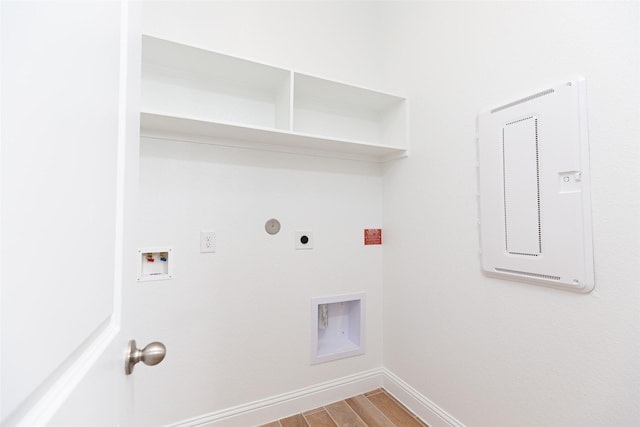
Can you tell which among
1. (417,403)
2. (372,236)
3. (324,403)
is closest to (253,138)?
(372,236)

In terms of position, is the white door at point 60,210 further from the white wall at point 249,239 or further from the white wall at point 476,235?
the white wall at point 476,235

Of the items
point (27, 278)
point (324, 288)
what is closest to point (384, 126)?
point (324, 288)

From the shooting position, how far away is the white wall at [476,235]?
0.89 metres

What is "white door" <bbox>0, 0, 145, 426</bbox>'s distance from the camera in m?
0.19

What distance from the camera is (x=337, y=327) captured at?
6.48ft

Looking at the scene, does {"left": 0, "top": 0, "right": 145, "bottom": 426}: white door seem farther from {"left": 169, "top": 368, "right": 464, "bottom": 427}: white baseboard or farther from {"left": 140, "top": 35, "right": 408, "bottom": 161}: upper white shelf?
{"left": 169, "top": 368, "right": 464, "bottom": 427}: white baseboard

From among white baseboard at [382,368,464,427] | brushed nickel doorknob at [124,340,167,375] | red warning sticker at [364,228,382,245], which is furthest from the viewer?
red warning sticker at [364,228,382,245]

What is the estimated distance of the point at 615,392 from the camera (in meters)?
0.89

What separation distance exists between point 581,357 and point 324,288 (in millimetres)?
1250

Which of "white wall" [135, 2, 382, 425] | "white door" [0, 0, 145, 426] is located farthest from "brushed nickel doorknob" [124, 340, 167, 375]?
"white wall" [135, 2, 382, 425]

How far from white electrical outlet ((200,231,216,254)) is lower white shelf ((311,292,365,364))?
736 millimetres

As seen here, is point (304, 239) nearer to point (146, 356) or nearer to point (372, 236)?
point (372, 236)

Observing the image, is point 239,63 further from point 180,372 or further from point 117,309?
point 180,372

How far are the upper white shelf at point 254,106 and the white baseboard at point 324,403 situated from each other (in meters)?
1.56
